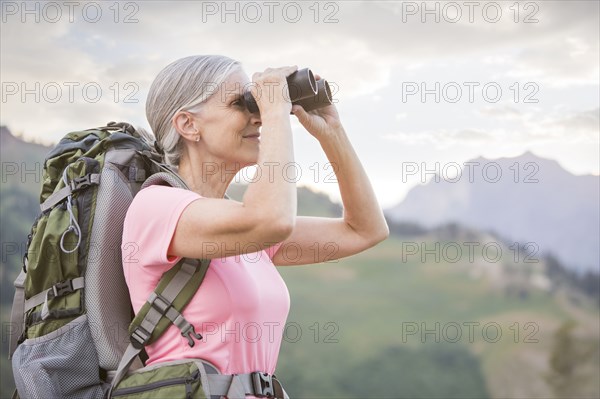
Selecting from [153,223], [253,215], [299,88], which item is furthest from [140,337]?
[299,88]

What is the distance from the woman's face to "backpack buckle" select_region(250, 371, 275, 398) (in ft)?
1.78

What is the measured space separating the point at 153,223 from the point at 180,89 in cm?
40

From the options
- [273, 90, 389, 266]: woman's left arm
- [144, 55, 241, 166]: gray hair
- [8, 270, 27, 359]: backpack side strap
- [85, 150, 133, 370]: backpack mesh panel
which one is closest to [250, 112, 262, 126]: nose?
[144, 55, 241, 166]: gray hair

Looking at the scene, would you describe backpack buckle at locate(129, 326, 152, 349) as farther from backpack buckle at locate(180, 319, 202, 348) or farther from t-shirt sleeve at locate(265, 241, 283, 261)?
t-shirt sleeve at locate(265, 241, 283, 261)

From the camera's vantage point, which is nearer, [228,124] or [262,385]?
[262,385]

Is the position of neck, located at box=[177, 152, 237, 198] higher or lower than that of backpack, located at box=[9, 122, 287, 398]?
higher

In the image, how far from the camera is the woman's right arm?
1604 millimetres

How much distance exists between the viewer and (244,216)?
1.60 metres

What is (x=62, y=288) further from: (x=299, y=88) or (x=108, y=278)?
(x=299, y=88)

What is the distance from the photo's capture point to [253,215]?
1600 millimetres

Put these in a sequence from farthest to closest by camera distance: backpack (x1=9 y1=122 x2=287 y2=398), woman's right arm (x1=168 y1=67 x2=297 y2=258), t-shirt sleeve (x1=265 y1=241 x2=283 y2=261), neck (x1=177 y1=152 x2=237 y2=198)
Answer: t-shirt sleeve (x1=265 y1=241 x2=283 y2=261) → neck (x1=177 y1=152 x2=237 y2=198) → backpack (x1=9 y1=122 x2=287 y2=398) → woman's right arm (x1=168 y1=67 x2=297 y2=258)

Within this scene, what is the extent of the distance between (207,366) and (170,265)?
25cm

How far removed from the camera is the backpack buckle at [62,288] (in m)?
1.84

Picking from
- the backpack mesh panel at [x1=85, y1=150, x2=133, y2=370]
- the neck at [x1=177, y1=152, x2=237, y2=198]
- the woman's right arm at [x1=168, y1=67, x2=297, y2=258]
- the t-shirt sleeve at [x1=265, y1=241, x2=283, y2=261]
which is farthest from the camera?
the t-shirt sleeve at [x1=265, y1=241, x2=283, y2=261]
